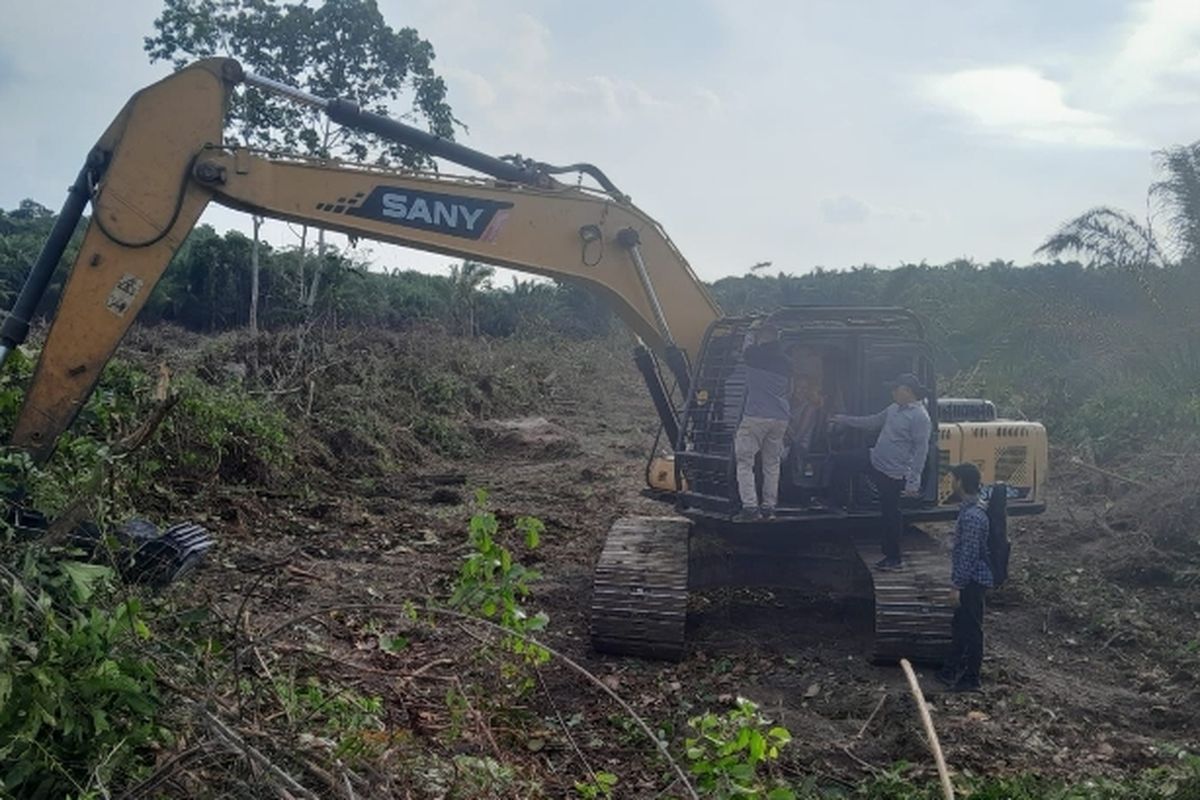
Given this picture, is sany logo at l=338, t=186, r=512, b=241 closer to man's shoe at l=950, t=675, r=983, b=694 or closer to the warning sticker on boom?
the warning sticker on boom

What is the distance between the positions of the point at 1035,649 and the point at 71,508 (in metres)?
6.10

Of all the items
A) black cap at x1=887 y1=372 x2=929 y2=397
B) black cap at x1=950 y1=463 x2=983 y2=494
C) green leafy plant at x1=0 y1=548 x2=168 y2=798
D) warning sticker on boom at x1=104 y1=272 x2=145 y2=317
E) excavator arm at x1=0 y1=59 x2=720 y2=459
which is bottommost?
green leafy plant at x1=0 y1=548 x2=168 y2=798

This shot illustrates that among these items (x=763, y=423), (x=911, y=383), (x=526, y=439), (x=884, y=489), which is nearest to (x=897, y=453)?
(x=884, y=489)

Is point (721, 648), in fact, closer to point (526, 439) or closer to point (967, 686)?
point (967, 686)

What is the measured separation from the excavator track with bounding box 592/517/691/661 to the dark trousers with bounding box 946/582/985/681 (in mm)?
1640

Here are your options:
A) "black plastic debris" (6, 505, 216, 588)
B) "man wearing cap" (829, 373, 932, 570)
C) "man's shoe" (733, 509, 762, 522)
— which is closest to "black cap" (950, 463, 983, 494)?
"man wearing cap" (829, 373, 932, 570)

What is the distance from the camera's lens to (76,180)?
6332 mm

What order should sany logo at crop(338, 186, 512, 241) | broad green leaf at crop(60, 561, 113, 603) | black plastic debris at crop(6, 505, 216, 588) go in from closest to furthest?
1. broad green leaf at crop(60, 561, 113, 603)
2. black plastic debris at crop(6, 505, 216, 588)
3. sany logo at crop(338, 186, 512, 241)

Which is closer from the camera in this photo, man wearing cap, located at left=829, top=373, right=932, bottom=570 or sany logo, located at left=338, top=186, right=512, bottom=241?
man wearing cap, located at left=829, top=373, right=932, bottom=570

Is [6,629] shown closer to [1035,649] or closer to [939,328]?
[1035,649]

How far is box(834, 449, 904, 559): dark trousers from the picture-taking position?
699cm

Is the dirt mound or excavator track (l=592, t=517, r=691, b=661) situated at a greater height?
the dirt mound

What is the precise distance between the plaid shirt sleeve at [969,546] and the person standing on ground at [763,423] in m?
1.17

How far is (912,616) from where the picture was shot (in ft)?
21.5
